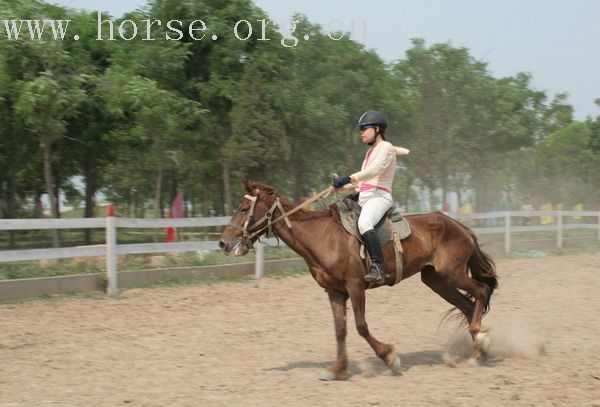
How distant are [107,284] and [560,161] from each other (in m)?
30.6

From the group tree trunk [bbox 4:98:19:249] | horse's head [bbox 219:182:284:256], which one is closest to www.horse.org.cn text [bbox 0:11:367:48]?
tree trunk [bbox 4:98:19:249]

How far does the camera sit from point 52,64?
50.3 ft

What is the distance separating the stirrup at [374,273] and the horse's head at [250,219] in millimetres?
1023

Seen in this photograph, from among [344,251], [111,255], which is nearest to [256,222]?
[344,251]

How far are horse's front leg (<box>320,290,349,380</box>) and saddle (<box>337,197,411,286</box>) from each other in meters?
0.52

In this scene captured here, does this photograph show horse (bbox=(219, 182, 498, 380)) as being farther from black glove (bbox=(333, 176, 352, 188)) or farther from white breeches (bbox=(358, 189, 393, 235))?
black glove (bbox=(333, 176, 352, 188))

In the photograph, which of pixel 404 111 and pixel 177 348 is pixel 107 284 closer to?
pixel 177 348

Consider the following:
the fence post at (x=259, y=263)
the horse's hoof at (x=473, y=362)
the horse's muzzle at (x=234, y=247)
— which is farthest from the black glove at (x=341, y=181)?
the fence post at (x=259, y=263)

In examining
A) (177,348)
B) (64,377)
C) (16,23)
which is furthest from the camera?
(16,23)

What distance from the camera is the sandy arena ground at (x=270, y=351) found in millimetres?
5633

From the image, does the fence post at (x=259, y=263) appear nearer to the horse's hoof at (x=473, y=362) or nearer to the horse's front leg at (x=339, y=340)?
the horse's front leg at (x=339, y=340)

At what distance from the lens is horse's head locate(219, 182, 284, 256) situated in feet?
21.3

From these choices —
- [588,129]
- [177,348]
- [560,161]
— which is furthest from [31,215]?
[588,129]

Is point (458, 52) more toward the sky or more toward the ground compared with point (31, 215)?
more toward the sky
